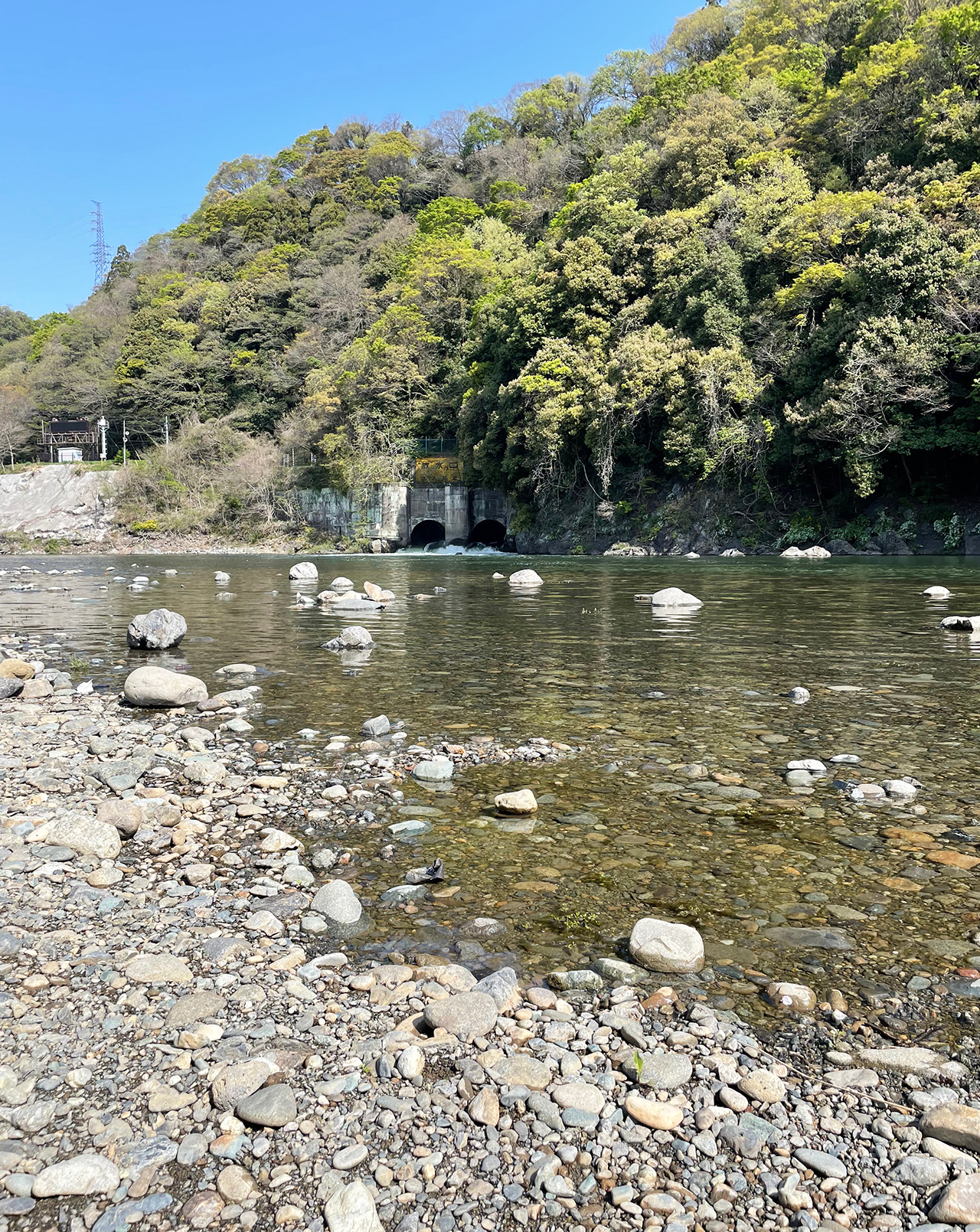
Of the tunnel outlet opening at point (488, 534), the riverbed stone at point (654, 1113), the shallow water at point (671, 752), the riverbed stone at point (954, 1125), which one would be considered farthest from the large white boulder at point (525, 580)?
the tunnel outlet opening at point (488, 534)

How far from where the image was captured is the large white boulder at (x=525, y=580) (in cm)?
2291

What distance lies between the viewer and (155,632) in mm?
11836

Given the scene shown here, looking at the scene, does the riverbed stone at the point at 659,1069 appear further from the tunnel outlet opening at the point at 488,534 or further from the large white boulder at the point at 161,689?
the tunnel outlet opening at the point at 488,534

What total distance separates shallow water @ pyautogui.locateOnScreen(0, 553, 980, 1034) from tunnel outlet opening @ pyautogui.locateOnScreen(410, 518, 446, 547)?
119 ft

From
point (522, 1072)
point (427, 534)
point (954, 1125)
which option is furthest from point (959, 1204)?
point (427, 534)

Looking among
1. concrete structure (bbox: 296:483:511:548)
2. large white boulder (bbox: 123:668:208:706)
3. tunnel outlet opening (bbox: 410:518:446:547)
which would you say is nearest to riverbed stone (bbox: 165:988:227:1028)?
large white boulder (bbox: 123:668:208:706)

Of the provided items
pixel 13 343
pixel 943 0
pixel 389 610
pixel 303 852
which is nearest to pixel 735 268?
pixel 943 0

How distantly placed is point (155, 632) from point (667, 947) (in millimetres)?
10447

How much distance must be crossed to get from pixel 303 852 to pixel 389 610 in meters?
13.0

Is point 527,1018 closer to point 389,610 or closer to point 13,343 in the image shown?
point 389,610

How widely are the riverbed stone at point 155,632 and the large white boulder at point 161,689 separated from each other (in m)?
3.70

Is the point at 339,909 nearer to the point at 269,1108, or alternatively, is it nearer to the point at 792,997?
the point at 269,1108

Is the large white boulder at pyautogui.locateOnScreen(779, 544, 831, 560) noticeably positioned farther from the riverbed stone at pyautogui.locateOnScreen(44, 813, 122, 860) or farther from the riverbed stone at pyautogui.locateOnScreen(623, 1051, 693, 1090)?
the riverbed stone at pyautogui.locateOnScreen(623, 1051, 693, 1090)

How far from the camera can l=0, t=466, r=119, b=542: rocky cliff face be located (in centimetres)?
6544
